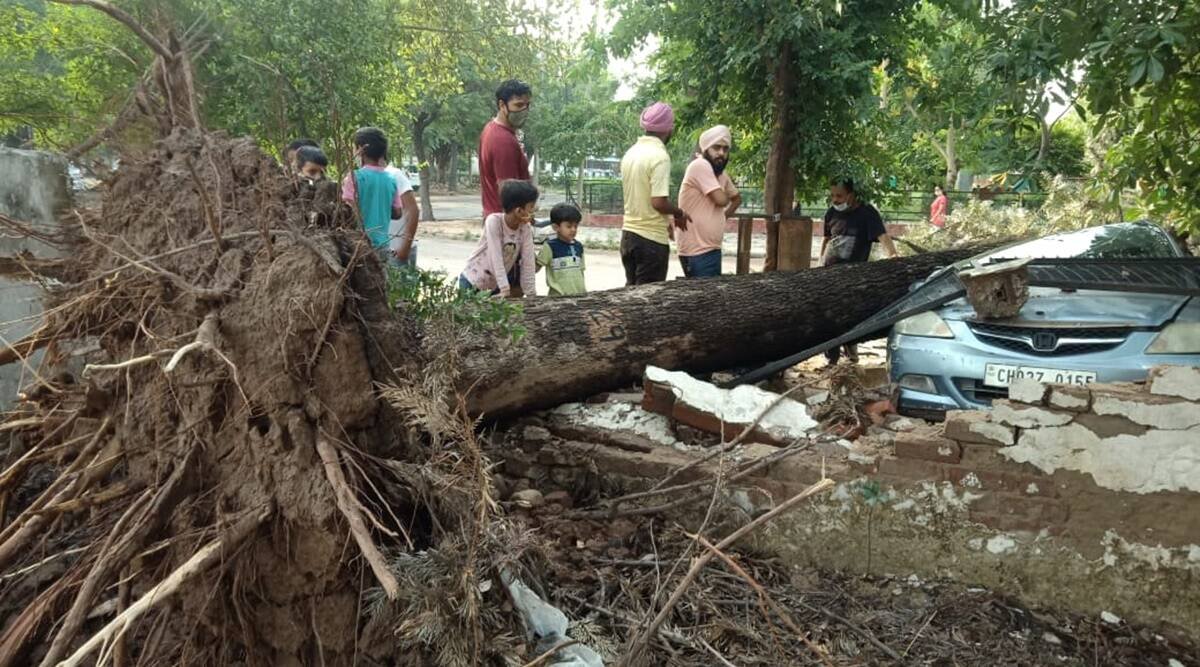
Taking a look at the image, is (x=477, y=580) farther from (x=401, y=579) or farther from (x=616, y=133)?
(x=616, y=133)

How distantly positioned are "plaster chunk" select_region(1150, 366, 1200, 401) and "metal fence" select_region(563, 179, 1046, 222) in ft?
14.9

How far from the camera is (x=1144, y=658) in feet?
9.91

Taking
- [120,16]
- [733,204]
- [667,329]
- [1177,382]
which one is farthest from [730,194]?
[120,16]

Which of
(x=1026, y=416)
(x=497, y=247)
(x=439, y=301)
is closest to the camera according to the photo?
(x=439, y=301)

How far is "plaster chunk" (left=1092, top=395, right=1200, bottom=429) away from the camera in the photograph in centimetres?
298

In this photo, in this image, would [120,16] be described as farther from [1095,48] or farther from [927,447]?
[1095,48]

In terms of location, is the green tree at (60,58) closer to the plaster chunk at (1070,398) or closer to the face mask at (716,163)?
the face mask at (716,163)

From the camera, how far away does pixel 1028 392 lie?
320cm

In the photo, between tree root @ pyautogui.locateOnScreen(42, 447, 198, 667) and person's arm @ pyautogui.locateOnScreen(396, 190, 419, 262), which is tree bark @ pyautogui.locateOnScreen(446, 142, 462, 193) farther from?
tree root @ pyautogui.locateOnScreen(42, 447, 198, 667)

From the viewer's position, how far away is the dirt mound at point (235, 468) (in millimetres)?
1926

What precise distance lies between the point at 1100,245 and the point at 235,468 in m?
5.58

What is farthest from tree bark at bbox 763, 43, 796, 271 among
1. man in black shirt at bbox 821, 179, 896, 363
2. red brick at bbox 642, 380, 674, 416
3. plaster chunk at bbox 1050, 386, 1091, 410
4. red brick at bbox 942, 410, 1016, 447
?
plaster chunk at bbox 1050, 386, 1091, 410

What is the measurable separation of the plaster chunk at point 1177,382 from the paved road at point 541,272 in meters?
8.37

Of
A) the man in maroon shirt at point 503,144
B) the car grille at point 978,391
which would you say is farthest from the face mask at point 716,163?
the car grille at point 978,391
